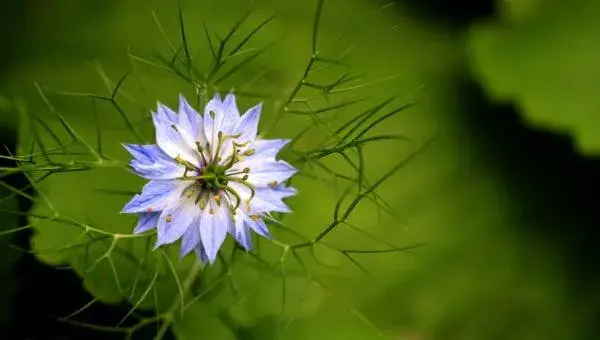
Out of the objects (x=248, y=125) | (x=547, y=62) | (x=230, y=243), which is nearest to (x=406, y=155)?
(x=547, y=62)

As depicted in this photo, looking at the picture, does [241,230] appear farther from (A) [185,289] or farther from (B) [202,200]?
(A) [185,289]

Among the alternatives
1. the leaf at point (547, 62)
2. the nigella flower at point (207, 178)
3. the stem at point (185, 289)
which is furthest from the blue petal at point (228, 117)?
the leaf at point (547, 62)

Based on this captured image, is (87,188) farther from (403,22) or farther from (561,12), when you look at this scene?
(561,12)

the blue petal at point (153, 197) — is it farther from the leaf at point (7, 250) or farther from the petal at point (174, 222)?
the leaf at point (7, 250)

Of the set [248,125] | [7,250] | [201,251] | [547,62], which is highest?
[547,62]

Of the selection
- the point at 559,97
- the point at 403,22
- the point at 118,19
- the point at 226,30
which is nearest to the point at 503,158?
the point at 559,97

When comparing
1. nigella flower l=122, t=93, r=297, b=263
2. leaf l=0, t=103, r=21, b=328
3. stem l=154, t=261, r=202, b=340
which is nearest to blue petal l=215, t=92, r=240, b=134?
nigella flower l=122, t=93, r=297, b=263

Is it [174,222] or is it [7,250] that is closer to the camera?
[174,222]
